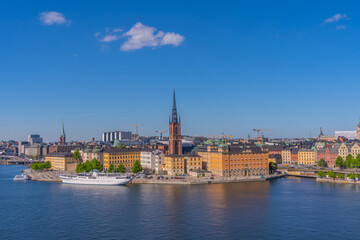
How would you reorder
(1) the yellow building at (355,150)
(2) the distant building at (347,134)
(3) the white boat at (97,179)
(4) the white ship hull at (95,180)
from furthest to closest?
(2) the distant building at (347,134)
(1) the yellow building at (355,150)
(3) the white boat at (97,179)
(4) the white ship hull at (95,180)

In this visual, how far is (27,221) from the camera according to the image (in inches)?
1672

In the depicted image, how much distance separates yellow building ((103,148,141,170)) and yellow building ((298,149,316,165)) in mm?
47711

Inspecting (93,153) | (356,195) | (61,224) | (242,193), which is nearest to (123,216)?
(61,224)

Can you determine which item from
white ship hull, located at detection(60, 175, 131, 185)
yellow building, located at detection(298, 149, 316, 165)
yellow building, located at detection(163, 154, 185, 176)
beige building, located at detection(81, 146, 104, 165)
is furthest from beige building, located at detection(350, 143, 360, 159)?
beige building, located at detection(81, 146, 104, 165)

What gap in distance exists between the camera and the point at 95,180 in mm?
76438

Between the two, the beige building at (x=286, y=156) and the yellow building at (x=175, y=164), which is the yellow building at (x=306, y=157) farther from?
the yellow building at (x=175, y=164)

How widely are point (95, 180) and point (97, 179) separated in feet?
1.34

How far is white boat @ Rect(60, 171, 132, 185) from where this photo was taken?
75.0 m

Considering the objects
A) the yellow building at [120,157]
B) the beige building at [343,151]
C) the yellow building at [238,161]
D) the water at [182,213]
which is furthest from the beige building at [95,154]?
the beige building at [343,151]

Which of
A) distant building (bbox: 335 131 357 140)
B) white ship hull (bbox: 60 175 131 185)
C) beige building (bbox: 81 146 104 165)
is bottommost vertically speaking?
white ship hull (bbox: 60 175 131 185)

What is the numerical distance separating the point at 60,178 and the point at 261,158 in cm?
4080

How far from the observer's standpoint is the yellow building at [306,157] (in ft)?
378

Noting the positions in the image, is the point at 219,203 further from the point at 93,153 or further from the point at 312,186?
the point at 93,153

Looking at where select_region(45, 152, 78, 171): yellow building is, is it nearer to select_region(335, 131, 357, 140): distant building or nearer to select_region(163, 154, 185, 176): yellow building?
select_region(163, 154, 185, 176): yellow building
